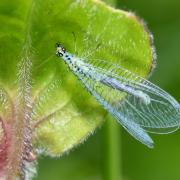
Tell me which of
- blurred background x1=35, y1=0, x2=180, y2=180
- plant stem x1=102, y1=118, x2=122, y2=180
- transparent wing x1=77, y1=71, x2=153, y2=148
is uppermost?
blurred background x1=35, y1=0, x2=180, y2=180

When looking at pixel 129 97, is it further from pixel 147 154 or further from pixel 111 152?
pixel 147 154

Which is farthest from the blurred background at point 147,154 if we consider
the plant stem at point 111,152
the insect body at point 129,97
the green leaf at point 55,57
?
the green leaf at point 55,57

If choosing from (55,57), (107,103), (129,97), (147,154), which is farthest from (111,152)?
(147,154)

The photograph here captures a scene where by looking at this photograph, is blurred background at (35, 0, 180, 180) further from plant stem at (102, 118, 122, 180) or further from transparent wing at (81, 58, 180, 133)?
transparent wing at (81, 58, 180, 133)

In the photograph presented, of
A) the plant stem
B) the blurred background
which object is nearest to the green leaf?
the plant stem

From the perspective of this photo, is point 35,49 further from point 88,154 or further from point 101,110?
point 88,154

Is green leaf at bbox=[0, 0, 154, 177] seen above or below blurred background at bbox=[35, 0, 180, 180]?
below

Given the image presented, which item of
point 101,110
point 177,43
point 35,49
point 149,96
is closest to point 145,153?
point 177,43
